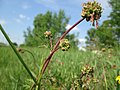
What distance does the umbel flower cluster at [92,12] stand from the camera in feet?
3.06

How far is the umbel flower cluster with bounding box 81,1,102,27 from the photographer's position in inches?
36.8

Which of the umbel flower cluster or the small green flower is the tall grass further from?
the umbel flower cluster

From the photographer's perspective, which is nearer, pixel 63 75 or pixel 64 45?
pixel 64 45

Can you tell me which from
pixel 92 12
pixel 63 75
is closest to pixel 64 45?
pixel 92 12

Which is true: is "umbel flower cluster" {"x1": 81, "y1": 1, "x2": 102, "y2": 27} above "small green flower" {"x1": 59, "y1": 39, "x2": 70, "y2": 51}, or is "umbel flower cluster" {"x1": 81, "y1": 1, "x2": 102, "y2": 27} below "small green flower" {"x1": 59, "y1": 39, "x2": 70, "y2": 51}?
above

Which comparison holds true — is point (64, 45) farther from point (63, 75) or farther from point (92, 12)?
point (63, 75)

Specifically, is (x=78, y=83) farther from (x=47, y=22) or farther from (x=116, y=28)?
(x=47, y=22)

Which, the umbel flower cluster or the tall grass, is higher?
the umbel flower cluster

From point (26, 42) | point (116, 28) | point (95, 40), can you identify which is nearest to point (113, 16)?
point (116, 28)

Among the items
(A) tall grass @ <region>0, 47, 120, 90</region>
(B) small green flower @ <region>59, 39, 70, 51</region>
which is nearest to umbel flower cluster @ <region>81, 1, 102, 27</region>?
(B) small green flower @ <region>59, 39, 70, 51</region>

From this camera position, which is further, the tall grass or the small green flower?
the tall grass

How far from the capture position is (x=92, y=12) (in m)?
0.95

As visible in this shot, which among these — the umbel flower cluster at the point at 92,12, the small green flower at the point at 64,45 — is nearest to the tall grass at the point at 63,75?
the small green flower at the point at 64,45

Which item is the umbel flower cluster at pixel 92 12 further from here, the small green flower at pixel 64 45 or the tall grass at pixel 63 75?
the tall grass at pixel 63 75
